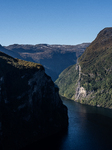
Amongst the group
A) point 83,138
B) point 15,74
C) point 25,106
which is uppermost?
point 15,74

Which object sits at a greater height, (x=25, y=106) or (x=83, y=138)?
(x=25, y=106)

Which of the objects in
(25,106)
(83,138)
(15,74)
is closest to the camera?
(25,106)

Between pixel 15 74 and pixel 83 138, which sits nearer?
pixel 83 138

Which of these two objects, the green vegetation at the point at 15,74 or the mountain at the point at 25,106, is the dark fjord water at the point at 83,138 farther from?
the green vegetation at the point at 15,74

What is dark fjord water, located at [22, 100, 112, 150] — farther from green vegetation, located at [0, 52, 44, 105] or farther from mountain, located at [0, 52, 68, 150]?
green vegetation, located at [0, 52, 44, 105]

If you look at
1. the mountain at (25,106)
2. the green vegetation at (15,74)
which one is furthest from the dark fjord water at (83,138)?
the green vegetation at (15,74)

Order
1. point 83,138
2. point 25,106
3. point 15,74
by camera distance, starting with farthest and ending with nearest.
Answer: point 15,74 → point 83,138 → point 25,106

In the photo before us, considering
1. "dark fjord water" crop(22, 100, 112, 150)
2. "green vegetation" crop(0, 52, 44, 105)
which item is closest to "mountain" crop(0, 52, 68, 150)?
"green vegetation" crop(0, 52, 44, 105)

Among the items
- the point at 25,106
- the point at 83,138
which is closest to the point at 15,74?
the point at 25,106

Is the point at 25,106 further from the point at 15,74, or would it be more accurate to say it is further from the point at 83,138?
the point at 83,138
